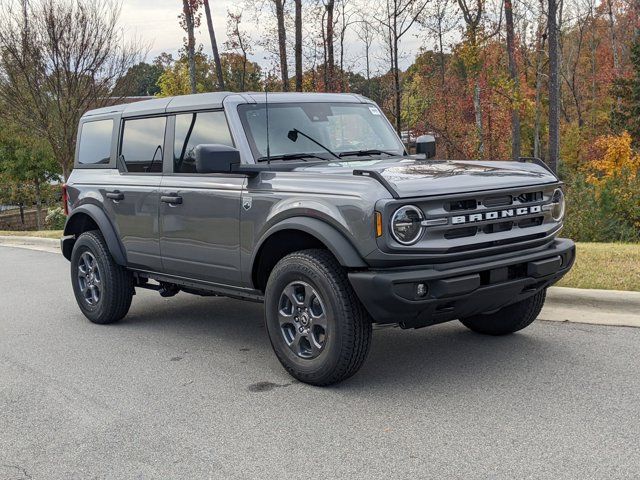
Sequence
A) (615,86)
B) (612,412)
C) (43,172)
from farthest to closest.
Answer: (615,86), (43,172), (612,412)

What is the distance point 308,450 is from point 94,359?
2.61 m

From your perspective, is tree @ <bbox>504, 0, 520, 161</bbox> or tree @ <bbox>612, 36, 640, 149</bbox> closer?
tree @ <bbox>504, 0, 520, 161</bbox>

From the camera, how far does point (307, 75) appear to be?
22.3 m

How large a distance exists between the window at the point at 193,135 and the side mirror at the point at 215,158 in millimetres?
514

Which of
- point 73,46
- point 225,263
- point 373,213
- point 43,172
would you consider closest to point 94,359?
point 225,263

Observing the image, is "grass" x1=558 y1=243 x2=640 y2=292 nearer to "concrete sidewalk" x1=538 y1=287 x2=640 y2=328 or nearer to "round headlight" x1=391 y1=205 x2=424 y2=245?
"concrete sidewalk" x1=538 y1=287 x2=640 y2=328

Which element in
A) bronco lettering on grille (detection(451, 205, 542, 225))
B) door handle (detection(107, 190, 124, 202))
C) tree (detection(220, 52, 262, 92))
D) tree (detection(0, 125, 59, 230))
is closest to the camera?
bronco lettering on grille (detection(451, 205, 542, 225))

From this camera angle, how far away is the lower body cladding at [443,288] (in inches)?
164

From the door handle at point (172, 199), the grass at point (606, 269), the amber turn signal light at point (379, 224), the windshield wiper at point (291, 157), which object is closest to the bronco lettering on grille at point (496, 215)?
the amber turn signal light at point (379, 224)

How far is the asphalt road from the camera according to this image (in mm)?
3598

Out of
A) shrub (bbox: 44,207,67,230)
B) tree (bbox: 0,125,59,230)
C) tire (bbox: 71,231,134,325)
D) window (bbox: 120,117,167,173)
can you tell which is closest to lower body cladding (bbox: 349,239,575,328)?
window (bbox: 120,117,167,173)

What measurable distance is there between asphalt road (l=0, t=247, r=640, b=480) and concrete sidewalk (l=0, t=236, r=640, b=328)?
0.22 metres

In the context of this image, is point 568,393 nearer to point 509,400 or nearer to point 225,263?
point 509,400

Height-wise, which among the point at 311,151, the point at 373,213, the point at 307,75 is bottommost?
the point at 373,213
